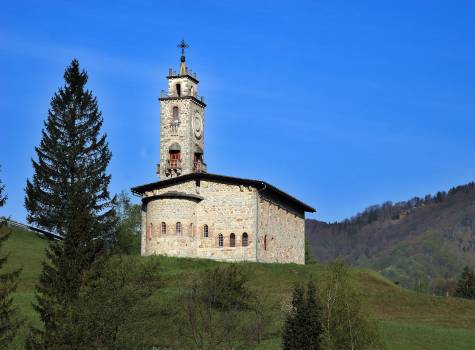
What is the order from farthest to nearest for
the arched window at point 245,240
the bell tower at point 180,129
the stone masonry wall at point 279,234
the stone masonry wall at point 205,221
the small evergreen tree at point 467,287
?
1. the small evergreen tree at point 467,287
2. the bell tower at point 180,129
3. the stone masonry wall at point 279,234
4. the arched window at point 245,240
5. the stone masonry wall at point 205,221

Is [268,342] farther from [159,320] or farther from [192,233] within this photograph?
[192,233]

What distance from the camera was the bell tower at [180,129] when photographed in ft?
275

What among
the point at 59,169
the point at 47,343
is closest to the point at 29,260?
the point at 59,169

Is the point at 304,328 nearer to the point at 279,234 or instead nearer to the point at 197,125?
the point at 279,234

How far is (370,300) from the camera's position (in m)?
59.2

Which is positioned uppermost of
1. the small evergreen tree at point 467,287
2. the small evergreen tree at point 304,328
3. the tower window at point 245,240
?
the tower window at point 245,240

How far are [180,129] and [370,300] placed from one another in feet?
99.5

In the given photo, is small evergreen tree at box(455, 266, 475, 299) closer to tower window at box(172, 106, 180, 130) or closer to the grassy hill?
the grassy hill

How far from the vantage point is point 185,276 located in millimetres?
62312

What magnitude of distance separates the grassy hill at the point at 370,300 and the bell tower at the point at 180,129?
1299 cm

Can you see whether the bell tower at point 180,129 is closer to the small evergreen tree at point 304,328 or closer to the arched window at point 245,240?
the arched window at point 245,240

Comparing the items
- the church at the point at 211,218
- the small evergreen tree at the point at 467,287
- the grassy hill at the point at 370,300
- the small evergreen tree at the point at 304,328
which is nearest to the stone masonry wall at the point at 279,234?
the church at the point at 211,218

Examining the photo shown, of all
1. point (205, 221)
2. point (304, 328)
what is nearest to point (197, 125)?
point (205, 221)

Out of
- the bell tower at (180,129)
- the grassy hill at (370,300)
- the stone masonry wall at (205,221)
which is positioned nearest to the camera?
the grassy hill at (370,300)
